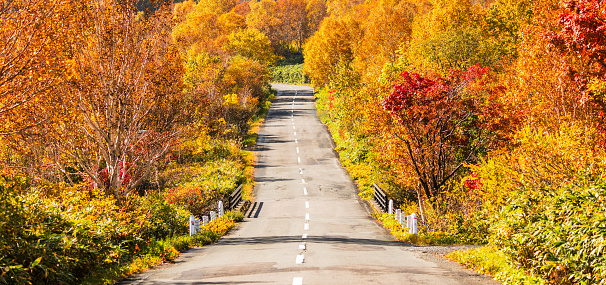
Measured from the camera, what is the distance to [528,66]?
2083cm

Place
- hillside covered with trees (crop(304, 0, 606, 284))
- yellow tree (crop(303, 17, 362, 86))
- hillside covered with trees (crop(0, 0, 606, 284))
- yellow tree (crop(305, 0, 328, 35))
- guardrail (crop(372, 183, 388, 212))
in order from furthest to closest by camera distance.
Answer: yellow tree (crop(305, 0, 328, 35)), yellow tree (crop(303, 17, 362, 86)), guardrail (crop(372, 183, 388, 212)), hillside covered with trees (crop(0, 0, 606, 284)), hillside covered with trees (crop(304, 0, 606, 284))

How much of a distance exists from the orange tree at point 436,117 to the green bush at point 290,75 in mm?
77494

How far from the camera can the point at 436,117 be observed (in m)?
18.6

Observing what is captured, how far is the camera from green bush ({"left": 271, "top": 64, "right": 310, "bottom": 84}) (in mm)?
99500

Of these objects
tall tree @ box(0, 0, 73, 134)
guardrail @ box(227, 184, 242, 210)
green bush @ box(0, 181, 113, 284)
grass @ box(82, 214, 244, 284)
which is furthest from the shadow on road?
tall tree @ box(0, 0, 73, 134)

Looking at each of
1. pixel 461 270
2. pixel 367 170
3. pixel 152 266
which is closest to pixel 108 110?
pixel 152 266

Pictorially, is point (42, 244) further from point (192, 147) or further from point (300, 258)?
point (192, 147)

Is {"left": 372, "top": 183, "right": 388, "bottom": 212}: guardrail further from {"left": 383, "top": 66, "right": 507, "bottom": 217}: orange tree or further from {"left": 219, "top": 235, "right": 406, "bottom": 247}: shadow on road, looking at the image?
{"left": 219, "top": 235, "right": 406, "bottom": 247}: shadow on road

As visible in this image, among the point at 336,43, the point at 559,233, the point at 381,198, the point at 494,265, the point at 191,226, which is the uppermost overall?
the point at 336,43

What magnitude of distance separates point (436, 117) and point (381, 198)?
7420 millimetres

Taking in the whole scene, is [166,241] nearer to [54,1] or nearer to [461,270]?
[54,1]

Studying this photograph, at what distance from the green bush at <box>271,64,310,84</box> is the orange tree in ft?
254

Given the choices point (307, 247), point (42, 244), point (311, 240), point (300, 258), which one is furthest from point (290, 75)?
point (42, 244)

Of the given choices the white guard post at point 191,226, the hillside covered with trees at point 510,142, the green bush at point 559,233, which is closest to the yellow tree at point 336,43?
the hillside covered with trees at point 510,142
